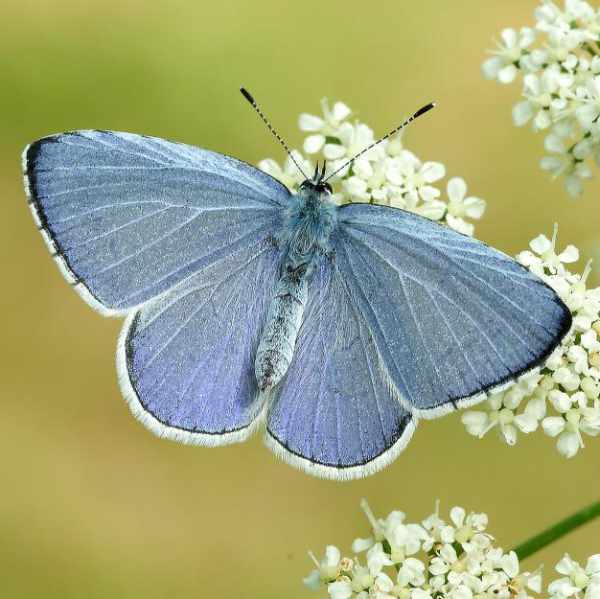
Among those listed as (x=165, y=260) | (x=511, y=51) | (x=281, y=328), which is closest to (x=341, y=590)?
(x=281, y=328)

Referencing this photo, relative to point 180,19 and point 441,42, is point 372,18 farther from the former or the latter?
point 180,19

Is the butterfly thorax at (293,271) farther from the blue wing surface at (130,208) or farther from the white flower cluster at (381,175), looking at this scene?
the white flower cluster at (381,175)

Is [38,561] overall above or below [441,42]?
below

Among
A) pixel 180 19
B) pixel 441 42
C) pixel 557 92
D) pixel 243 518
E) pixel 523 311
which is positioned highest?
pixel 180 19

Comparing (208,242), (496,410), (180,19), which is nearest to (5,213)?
(180,19)

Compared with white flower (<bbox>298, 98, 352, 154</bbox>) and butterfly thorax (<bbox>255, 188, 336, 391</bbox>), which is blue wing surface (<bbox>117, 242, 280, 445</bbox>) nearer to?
butterfly thorax (<bbox>255, 188, 336, 391</bbox>)

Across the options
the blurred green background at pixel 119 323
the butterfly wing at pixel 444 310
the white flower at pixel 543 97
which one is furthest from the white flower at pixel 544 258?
the blurred green background at pixel 119 323
